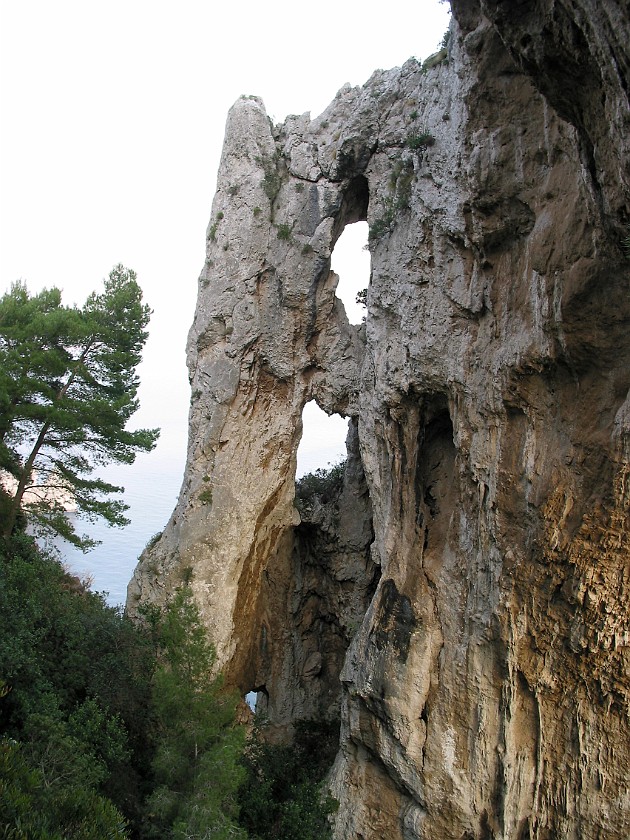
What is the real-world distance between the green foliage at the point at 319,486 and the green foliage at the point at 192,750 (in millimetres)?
5960

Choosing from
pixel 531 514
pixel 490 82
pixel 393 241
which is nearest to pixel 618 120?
pixel 490 82

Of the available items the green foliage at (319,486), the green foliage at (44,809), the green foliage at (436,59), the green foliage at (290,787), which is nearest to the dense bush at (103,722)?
the green foliage at (44,809)

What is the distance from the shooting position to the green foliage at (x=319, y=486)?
51.0 ft

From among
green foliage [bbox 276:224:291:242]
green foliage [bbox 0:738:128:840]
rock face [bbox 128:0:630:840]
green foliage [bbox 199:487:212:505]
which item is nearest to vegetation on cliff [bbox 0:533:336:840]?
green foliage [bbox 0:738:128:840]

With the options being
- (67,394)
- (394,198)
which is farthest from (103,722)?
(394,198)

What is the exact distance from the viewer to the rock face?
23.2 ft

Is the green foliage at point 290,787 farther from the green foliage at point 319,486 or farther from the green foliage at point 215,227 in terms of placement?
the green foliage at point 215,227

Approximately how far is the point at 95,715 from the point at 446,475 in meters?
7.31

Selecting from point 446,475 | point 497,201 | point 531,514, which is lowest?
point 531,514

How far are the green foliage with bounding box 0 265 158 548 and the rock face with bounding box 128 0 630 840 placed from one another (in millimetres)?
2152

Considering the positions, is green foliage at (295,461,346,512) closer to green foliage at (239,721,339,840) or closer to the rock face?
the rock face

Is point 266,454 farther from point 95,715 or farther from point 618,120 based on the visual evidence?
point 618,120

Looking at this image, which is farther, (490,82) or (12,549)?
(12,549)

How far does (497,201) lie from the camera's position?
26.8 ft
